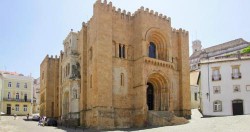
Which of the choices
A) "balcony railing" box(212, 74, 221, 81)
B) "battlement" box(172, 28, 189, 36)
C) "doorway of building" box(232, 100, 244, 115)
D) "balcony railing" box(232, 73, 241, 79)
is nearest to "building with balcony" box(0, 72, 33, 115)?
"battlement" box(172, 28, 189, 36)

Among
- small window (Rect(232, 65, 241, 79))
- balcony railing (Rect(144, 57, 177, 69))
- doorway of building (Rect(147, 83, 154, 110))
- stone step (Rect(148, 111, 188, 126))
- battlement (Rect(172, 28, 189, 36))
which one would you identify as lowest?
stone step (Rect(148, 111, 188, 126))

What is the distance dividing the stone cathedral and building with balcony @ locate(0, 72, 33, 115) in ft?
89.3

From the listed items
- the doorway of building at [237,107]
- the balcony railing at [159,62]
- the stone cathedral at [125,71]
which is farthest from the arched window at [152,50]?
the doorway of building at [237,107]

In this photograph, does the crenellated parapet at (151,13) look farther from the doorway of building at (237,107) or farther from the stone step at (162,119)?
the doorway of building at (237,107)

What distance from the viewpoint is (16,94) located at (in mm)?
60844

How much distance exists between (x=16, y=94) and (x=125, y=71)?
1493 inches

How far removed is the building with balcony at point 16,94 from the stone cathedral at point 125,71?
2723 cm

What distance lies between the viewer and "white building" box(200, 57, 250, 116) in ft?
Result: 125

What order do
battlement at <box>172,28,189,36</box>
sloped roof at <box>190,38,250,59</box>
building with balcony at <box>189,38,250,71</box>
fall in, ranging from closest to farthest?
battlement at <box>172,28,189,36</box> → building with balcony at <box>189,38,250,71</box> → sloped roof at <box>190,38,250,59</box>

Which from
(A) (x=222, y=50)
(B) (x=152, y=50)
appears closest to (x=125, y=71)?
(B) (x=152, y=50)

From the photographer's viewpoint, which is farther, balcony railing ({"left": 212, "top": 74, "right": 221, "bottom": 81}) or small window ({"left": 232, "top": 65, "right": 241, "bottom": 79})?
balcony railing ({"left": 212, "top": 74, "right": 221, "bottom": 81})

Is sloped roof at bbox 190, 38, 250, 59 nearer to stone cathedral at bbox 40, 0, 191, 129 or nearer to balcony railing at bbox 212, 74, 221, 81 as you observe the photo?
balcony railing at bbox 212, 74, 221, 81

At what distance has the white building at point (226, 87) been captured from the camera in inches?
1495

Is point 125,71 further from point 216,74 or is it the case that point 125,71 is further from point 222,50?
point 222,50
